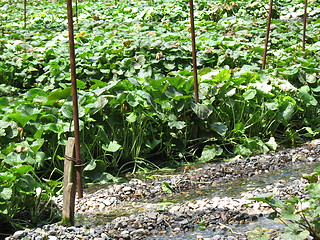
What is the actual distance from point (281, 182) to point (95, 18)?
7.50 metres

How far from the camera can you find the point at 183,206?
2.96 metres

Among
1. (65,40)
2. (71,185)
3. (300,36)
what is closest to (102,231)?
(71,185)

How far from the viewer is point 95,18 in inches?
402

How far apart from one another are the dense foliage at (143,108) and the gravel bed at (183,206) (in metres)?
0.26

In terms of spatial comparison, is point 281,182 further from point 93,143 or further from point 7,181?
point 7,181

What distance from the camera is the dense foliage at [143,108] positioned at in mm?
3531

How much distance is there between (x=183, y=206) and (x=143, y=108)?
1156 mm

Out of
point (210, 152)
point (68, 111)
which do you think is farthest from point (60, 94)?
point (210, 152)

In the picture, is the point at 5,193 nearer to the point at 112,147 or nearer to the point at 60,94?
the point at 112,147

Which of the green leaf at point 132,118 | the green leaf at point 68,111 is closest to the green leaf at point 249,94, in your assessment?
the green leaf at point 132,118

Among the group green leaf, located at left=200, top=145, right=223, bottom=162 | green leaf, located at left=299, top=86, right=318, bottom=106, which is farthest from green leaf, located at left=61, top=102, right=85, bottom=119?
green leaf, located at left=299, top=86, right=318, bottom=106

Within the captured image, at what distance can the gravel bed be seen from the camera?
2.59 meters

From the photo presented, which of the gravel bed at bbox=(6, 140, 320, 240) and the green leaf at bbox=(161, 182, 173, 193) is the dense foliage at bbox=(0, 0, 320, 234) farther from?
the green leaf at bbox=(161, 182, 173, 193)

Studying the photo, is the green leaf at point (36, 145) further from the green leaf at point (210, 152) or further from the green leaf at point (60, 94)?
the green leaf at point (210, 152)
